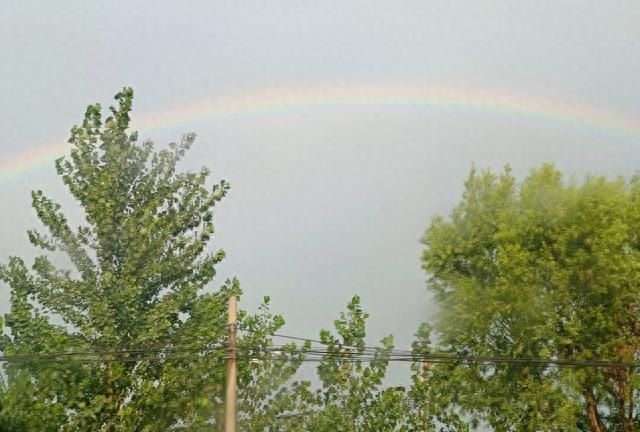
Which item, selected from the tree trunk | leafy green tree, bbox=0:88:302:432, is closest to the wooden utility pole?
leafy green tree, bbox=0:88:302:432

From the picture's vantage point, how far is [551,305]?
70.1 ft

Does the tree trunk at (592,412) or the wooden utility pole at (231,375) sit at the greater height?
the tree trunk at (592,412)

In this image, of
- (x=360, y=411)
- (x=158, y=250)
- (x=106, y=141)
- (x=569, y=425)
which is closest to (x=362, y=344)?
(x=360, y=411)

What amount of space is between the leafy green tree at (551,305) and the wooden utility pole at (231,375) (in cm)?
1085

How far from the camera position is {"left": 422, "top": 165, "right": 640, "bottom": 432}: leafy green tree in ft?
67.8

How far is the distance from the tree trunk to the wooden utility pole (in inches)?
527

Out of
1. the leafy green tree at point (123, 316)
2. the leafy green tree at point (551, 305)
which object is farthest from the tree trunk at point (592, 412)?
the leafy green tree at point (123, 316)

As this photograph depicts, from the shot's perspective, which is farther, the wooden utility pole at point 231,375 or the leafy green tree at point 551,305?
the leafy green tree at point 551,305

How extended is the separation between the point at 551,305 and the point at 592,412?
3.59m

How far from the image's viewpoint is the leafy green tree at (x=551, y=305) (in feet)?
67.8

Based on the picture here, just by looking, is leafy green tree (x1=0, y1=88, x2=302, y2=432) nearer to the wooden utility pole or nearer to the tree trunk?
the wooden utility pole

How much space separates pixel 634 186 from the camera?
22.8 meters

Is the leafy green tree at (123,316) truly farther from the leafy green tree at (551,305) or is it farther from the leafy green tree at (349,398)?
the leafy green tree at (551,305)

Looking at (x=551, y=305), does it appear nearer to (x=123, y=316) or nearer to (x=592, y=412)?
(x=592, y=412)
